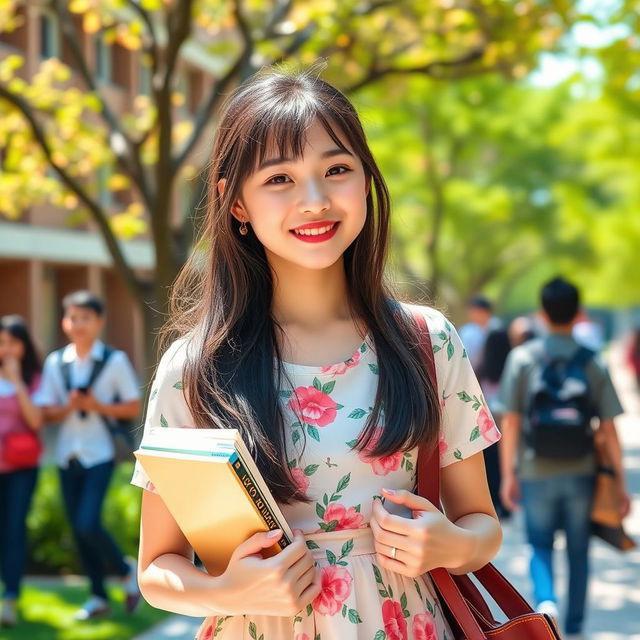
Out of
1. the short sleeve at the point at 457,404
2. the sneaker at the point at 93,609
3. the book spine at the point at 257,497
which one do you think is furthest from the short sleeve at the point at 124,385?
the book spine at the point at 257,497

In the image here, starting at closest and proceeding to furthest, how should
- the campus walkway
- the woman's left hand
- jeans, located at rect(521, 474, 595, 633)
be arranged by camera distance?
the woman's left hand, jeans, located at rect(521, 474, 595, 633), the campus walkway

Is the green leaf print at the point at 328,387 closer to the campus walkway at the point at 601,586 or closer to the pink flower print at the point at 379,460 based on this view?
the pink flower print at the point at 379,460

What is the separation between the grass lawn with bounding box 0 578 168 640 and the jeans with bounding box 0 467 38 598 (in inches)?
11.3

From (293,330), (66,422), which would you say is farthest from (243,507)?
(66,422)

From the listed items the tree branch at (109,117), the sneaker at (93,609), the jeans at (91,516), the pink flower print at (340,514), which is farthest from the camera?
the tree branch at (109,117)

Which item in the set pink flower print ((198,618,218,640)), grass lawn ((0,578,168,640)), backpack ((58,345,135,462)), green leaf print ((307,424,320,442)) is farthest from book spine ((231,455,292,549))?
backpack ((58,345,135,462))

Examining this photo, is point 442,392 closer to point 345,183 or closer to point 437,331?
point 437,331

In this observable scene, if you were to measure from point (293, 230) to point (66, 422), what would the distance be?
5333 millimetres

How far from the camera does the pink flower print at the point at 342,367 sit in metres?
2.31

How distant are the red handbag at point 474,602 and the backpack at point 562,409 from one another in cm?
367

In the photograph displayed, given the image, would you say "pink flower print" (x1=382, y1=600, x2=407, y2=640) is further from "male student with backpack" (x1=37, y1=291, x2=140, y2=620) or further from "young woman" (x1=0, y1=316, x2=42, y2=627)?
"young woman" (x1=0, y1=316, x2=42, y2=627)

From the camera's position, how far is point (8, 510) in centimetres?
726

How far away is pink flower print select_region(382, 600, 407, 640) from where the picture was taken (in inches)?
87.3

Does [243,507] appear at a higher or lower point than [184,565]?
higher
